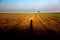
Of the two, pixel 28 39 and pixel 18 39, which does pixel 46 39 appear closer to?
pixel 28 39

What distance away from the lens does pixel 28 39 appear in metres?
10.6

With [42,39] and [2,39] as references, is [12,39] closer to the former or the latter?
[2,39]

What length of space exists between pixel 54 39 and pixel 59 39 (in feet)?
1.33

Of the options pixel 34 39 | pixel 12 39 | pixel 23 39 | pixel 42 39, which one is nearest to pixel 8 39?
pixel 12 39

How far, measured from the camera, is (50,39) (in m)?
10.8

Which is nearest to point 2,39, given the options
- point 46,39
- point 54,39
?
point 46,39

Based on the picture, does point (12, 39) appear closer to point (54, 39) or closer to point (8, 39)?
point (8, 39)

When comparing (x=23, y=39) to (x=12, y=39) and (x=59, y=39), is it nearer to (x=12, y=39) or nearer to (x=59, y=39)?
(x=12, y=39)

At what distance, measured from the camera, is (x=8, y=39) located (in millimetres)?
10602

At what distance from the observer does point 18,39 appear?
35.0 ft

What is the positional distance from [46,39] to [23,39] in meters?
1.89

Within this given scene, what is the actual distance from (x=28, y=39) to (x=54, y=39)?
217 centimetres

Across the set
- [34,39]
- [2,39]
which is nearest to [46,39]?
[34,39]

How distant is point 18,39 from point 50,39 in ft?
8.70
